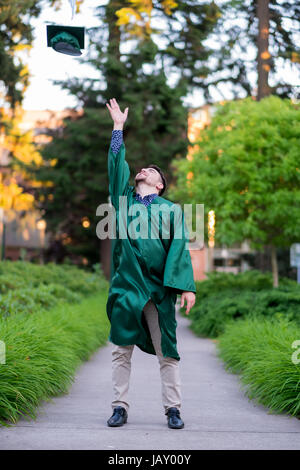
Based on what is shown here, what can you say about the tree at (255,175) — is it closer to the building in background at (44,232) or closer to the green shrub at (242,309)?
the green shrub at (242,309)

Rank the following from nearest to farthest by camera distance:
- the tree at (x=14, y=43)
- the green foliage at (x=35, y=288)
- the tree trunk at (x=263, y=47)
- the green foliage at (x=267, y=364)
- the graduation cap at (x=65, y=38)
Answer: the green foliage at (x=267, y=364), the graduation cap at (x=65, y=38), the green foliage at (x=35, y=288), the tree at (x=14, y=43), the tree trunk at (x=263, y=47)

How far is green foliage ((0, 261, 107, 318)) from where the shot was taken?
834 cm

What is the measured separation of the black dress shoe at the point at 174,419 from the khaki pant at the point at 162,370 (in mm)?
39

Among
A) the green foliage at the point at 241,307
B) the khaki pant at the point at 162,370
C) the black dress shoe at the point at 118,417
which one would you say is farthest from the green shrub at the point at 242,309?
the black dress shoe at the point at 118,417

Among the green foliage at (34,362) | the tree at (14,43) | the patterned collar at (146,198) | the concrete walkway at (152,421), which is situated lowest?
the concrete walkway at (152,421)

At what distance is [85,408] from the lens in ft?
16.2

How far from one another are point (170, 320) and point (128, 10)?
22.5 ft

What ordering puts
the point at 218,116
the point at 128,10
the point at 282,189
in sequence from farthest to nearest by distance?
1. the point at 218,116
2. the point at 282,189
3. the point at 128,10

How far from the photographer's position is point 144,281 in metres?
4.29

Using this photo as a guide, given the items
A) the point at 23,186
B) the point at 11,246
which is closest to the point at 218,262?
the point at 11,246

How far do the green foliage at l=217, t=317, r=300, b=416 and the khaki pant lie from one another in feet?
3.06

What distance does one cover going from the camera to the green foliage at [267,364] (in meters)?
4.79

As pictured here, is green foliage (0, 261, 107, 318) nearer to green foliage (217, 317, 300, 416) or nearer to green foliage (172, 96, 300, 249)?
green foliage (217, 317, 300, 416)
